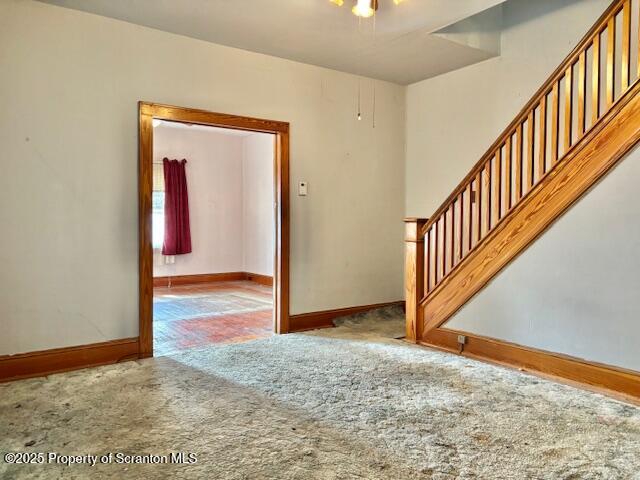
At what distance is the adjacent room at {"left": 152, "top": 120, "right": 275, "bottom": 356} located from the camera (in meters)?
7.57

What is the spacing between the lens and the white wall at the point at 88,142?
314 centimetres

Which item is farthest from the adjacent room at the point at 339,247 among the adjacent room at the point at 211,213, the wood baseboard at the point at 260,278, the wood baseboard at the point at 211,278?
the wood baseboard at the point at 211,278

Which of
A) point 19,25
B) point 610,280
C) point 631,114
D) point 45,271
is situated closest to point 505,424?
point 610,280

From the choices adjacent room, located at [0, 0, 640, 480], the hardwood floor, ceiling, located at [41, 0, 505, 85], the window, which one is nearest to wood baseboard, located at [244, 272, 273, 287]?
the hardwood floor

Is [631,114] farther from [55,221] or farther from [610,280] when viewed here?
[55,221]

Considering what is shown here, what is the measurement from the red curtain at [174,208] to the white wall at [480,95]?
4037mm

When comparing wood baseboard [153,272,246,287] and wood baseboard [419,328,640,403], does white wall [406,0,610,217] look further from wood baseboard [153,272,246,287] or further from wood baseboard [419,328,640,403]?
wood baseboard [153,272,246,287]

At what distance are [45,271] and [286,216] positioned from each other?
2.03m

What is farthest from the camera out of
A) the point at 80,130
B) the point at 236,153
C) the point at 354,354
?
the point at 236,153

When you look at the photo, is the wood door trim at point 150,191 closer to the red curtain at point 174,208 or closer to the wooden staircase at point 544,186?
the wooden staircase at point 544,186

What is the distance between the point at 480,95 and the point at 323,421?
11.6 ft

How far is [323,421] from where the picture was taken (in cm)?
243

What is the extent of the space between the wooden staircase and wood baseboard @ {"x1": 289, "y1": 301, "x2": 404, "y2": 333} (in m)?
0.91

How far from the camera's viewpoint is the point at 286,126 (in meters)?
4.39
